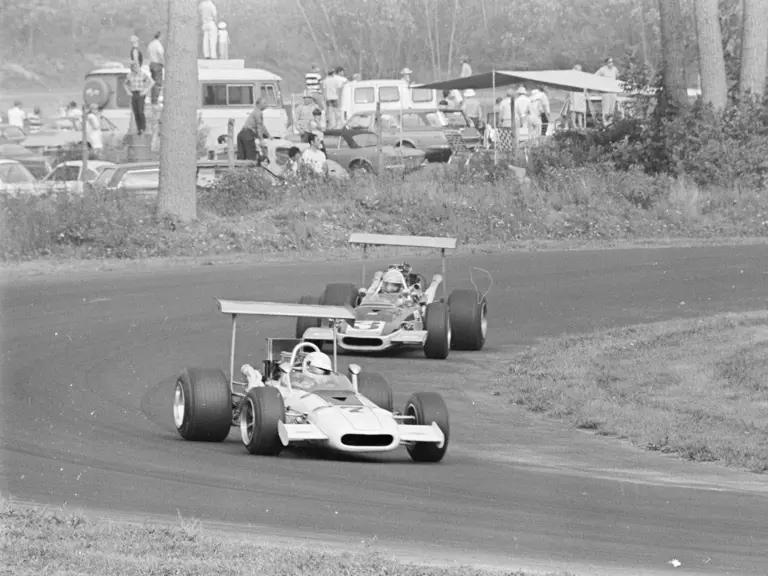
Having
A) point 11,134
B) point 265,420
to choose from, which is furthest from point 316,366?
point 11,134

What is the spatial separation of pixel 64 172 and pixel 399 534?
2189 cm

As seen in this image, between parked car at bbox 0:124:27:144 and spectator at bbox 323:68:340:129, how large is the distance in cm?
877

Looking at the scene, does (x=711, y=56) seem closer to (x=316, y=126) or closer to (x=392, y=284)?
(x=316, y=126)

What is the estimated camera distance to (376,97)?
1549 inches

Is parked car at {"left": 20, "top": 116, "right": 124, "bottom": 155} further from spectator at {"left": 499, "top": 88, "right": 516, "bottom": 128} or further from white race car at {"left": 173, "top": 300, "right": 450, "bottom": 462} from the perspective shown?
white race car at {"left": 173, "top": 300, "right": 450, "bottom": 462}

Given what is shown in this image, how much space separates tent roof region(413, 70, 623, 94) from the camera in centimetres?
3428

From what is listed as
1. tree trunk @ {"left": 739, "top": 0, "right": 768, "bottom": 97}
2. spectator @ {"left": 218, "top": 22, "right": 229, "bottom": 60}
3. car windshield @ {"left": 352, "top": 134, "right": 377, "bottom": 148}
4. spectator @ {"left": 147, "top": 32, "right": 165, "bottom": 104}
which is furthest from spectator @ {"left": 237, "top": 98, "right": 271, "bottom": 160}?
tree trunk @ {"left": 739, "top": 0, "right": 768, "bottom": 97}

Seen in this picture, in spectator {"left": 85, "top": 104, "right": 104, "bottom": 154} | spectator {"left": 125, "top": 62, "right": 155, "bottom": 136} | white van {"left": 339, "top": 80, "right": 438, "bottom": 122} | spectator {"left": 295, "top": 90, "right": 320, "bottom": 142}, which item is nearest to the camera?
spectator {"left": 295, "top": 90, "right": 320, "bottom": 142}

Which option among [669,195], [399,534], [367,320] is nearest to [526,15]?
[669,195]

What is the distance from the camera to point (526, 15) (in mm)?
63938

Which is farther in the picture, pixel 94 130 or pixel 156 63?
pixel 156 63

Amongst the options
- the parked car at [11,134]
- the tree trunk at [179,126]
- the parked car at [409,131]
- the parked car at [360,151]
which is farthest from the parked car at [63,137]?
the tree trunk at [179,126]

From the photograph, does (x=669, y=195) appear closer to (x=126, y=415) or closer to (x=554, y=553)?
(x=126, y=415)

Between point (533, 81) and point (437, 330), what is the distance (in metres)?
18.8
